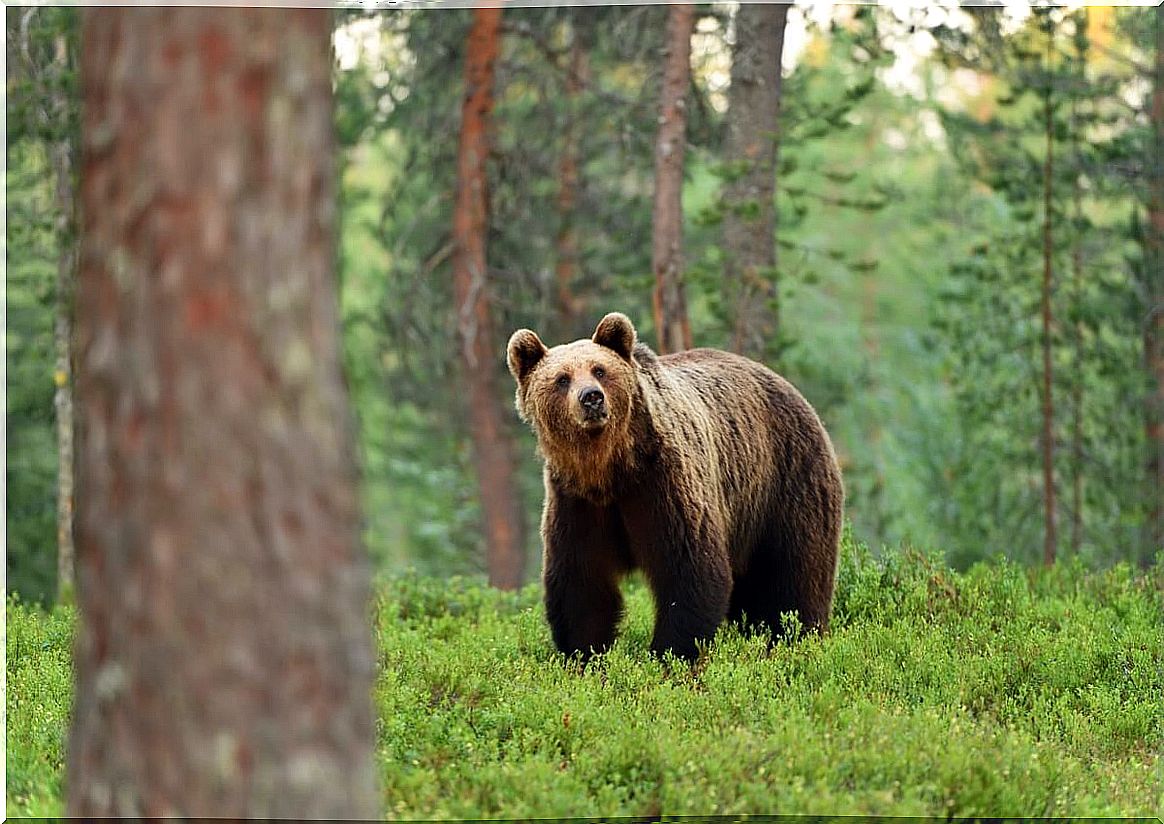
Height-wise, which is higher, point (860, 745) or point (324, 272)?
point (324, 272)

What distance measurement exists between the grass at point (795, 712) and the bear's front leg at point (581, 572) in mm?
215

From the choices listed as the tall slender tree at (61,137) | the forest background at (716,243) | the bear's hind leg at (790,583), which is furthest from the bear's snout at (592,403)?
the tall slender tree at (61,137)

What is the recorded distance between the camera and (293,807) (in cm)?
360

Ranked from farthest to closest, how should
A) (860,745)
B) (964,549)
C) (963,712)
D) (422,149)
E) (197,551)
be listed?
(422,149) → (964,549) → (963,712) → (860,745) → (197,551)

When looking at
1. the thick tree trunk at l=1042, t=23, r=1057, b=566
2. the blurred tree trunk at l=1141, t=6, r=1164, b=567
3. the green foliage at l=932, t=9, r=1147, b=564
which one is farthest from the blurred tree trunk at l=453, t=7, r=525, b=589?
the blurred tree trunk at l=1141, t=6, r=1164, b=567

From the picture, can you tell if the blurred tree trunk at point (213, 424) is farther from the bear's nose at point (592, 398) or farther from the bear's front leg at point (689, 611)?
the bear's front leg at point (689, 611)

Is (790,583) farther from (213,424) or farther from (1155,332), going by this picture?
(1155,332)

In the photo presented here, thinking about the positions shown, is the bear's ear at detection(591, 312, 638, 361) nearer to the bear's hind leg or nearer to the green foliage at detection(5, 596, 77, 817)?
the bear's hind leg

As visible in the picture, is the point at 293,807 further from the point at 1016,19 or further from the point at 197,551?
the point at 1016,19

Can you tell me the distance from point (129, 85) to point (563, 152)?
48.5 feet

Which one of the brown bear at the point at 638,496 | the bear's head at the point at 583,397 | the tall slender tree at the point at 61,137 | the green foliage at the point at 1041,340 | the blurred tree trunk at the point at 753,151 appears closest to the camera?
the bear's head at the point at 583,397

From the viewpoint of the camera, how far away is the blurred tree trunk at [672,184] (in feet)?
39.9

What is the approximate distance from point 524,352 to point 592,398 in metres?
0.69

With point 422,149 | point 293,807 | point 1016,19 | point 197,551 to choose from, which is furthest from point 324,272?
point 422,149
